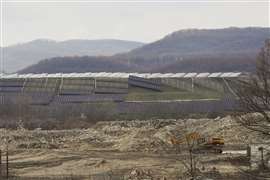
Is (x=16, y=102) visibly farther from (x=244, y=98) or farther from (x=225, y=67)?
(x=225, y=67)

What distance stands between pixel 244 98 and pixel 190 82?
159ft

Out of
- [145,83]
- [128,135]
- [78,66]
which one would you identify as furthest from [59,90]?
[78,66]

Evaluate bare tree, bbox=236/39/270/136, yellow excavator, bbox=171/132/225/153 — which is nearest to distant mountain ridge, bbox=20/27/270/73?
yellow excavator, bbox=171/132/225/153

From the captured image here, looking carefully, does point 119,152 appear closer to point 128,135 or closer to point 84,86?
point 128,135

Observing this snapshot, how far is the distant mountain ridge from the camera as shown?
11856 cm

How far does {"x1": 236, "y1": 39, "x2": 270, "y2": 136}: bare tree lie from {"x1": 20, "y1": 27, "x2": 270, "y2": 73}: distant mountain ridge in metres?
91.8

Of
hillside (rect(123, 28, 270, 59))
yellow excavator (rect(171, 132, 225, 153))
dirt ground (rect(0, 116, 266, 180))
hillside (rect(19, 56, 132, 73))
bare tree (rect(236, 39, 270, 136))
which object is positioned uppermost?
hillside (rect(123, 28, 270, 59))

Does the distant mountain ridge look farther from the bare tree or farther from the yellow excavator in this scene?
the bare tree

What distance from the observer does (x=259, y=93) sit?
8812 millimetres

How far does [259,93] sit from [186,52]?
538ft

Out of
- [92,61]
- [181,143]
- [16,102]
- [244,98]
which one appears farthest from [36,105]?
[92,61]

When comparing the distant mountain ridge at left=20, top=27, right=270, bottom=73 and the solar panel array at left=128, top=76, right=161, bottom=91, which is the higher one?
the distant mountain ridge at left=20, top=27, right=270, bottom=73

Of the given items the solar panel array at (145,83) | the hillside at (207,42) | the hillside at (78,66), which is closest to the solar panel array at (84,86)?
the solar panel array at (145,83)

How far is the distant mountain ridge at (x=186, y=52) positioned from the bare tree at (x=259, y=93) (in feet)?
301
